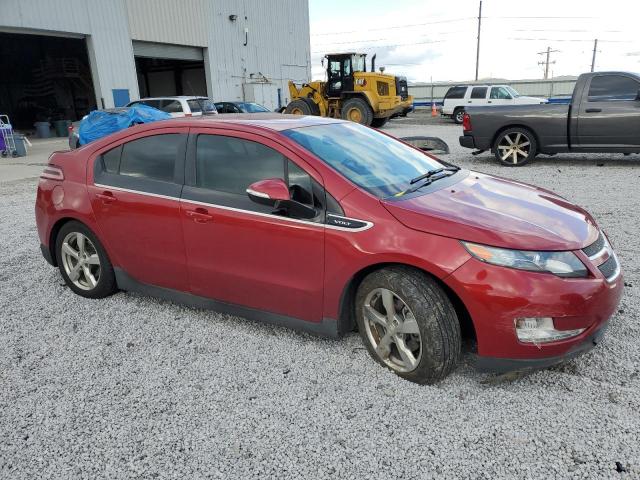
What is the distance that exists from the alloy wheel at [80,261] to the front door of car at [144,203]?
31cm

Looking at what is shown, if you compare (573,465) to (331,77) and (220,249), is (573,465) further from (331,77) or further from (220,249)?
(331,77)

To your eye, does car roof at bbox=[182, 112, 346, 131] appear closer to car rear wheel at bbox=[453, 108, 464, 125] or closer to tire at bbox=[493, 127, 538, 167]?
tire at bbox=[493, 127, 538, 167]

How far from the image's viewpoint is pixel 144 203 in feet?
11.8

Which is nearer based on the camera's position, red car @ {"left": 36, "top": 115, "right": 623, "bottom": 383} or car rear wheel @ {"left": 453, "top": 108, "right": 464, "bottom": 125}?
red car @ {"left": 36, "top": 115, "right": 623, "bottom": 383}

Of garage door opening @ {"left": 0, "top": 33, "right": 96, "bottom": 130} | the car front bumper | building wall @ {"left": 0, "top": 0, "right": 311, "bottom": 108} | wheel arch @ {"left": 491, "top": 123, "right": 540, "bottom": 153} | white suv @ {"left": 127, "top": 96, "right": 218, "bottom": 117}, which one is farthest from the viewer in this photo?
garage door opening @ {"left": 0, "top": 33, "right": 96, "bottom": 130}

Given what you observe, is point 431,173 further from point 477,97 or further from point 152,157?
point 477,97

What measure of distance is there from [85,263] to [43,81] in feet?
114

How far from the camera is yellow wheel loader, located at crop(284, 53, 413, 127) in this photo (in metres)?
20.6

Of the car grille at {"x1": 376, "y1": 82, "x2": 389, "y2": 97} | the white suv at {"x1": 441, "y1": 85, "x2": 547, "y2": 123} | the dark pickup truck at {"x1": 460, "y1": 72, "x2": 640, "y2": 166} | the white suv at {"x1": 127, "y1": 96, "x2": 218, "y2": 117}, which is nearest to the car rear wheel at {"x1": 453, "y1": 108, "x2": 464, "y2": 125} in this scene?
the white suv at {"x1": 441, "y1": 85, "x2": 547, "y2": 123}

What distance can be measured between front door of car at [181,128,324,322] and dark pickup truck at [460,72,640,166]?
27.6ft

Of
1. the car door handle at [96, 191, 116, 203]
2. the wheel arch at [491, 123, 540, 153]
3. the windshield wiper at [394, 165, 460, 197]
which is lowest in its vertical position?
the wheel arch at [491, 123, 540, 153]

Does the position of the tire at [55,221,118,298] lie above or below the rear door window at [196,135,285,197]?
below

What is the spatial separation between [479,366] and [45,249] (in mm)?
3722

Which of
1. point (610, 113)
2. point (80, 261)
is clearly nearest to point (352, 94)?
point (610, 113)
